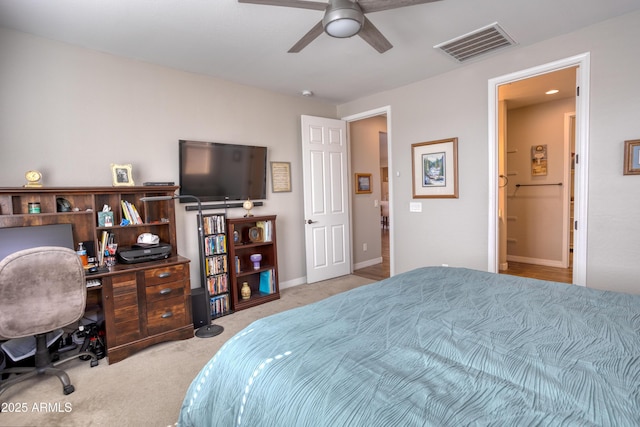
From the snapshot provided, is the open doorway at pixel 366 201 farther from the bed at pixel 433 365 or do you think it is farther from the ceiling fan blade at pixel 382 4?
the bed at pixel 433 365

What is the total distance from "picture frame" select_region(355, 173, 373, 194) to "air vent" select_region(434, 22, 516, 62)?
8.27ft

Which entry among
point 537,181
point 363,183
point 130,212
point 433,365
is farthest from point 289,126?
point 537,181

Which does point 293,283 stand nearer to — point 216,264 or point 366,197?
point 216,264

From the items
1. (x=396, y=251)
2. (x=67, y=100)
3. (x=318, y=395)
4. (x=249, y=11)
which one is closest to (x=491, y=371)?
(x=318, y=395)

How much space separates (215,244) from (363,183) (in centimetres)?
292

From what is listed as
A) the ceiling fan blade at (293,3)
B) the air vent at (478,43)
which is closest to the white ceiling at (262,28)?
the air vent at (478,43)

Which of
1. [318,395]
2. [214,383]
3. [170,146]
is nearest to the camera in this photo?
[318,395]

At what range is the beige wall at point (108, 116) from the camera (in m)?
2.57

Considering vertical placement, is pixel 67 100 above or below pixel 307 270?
above

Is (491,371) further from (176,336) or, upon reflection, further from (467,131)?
(467,131)

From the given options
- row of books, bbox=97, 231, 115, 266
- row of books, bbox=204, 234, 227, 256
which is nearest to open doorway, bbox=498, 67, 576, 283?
row of books, bbox=204, 234, 227, 256

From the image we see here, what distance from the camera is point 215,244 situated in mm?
3535

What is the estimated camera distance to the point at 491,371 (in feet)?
3.31

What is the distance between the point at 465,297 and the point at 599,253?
6.58ft
